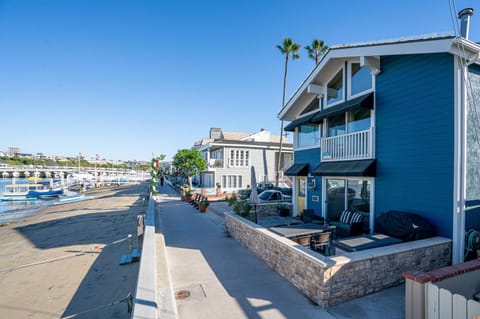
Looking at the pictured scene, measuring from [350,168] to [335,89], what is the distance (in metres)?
4.05

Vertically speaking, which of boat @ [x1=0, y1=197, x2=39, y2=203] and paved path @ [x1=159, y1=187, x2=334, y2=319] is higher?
paved path @ [x1=159, y1=187, x2=334, y2=319]

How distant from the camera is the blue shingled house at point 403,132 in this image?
17.9 ft

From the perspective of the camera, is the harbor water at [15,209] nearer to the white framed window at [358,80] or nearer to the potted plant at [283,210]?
the potted plant at [283,210]

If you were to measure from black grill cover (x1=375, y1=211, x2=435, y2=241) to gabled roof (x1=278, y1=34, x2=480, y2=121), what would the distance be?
4.29m

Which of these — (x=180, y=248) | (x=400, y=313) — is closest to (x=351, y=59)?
(x=400, y=313)

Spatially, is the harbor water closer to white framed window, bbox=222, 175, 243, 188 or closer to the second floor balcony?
the second floor balcony

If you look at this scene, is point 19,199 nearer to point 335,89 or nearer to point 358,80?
point 335,89

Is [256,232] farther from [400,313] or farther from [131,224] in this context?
[131,224]

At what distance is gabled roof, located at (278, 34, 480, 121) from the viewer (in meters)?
5.22

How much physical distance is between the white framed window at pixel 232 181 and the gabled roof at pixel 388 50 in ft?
52.0

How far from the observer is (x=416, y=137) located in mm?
6316

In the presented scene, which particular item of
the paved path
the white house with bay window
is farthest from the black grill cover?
the white house with bay window

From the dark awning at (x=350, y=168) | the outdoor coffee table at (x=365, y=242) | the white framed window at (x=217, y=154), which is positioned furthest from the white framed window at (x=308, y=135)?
the white framed window at (x=217, y=154)

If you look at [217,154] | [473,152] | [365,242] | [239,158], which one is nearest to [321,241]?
[365,242]
